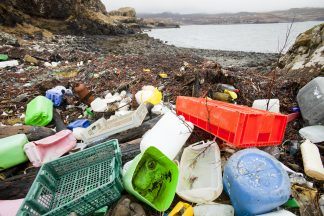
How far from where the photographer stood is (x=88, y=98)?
4.78 meters

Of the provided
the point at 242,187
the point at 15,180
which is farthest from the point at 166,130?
the point at 15,180

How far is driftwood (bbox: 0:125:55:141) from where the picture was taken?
11.1 ft

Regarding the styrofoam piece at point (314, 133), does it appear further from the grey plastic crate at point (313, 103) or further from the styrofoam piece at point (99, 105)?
the styrofoam piece at point (99, 105)

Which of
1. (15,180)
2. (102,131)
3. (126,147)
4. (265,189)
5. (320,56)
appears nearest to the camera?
(265,189)

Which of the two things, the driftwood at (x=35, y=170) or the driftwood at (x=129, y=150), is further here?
the driftwood at (x=129, y=150)

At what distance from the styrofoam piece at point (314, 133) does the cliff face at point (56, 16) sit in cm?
1800

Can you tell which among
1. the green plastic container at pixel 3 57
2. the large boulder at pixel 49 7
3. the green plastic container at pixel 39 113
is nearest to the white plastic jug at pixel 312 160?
the green plastic container at pixel 39 113

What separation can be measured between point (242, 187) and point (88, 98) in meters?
3.47

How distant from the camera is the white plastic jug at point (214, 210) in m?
2.19

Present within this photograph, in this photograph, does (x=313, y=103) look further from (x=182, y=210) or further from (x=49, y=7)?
(x=49, y=7)

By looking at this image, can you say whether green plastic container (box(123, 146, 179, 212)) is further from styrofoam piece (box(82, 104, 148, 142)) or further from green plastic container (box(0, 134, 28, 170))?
green plastic container (box(0, 134, 28, 170))

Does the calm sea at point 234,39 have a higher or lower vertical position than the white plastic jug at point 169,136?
lower

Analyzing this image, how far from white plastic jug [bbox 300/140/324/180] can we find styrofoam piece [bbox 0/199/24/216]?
114 inches

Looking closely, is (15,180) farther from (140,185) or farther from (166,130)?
(166,130)
